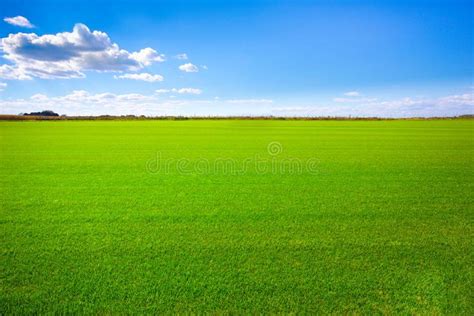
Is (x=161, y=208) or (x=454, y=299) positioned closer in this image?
(x=454, y=299)

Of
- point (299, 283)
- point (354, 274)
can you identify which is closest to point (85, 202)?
point (299, 283)

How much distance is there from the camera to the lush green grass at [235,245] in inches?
116

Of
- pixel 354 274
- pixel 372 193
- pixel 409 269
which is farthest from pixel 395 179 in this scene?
pixel 354 274

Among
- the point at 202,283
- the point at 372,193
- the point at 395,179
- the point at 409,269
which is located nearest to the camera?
the point at 202,283

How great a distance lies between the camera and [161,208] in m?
5.64

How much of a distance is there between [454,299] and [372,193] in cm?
404

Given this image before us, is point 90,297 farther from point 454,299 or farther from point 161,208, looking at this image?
point 454,299

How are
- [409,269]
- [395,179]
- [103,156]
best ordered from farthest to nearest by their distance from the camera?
[103,156], [395,179], [409,269]

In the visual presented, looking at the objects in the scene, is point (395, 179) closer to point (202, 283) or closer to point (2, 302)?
point (202, 283)

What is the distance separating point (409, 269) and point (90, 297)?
393 cm

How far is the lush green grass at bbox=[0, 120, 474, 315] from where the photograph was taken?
294 centimetres

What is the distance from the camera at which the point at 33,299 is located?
289cm

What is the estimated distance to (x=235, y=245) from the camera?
13.3 feet

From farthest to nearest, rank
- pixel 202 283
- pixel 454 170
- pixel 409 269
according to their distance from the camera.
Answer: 1. pixel 454 170
2. pixel 409 269
3. pixel 202 283
